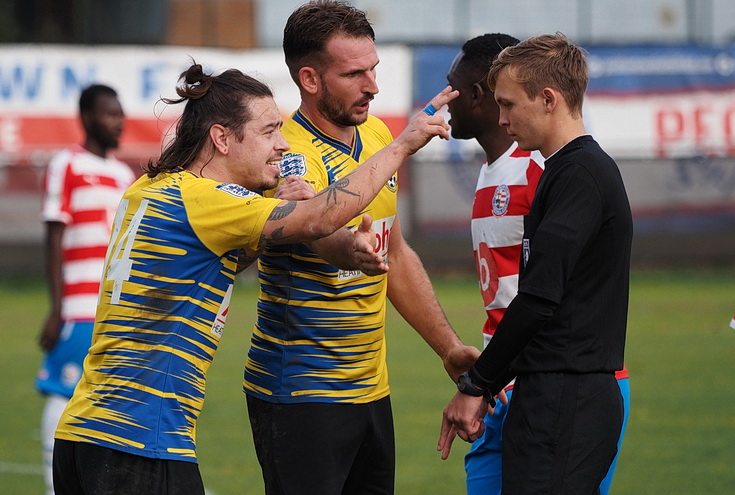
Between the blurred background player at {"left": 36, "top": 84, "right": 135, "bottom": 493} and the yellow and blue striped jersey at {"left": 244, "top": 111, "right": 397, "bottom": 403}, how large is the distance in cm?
272

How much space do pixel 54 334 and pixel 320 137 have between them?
10.1 feet

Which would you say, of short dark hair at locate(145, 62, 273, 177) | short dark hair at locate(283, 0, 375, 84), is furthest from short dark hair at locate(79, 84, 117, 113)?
short dark hair at locate(145, 62, 273, 177)

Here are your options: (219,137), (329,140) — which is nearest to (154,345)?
(219,137)

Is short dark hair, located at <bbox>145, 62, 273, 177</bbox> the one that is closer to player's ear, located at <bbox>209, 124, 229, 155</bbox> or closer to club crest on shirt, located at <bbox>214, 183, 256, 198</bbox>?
player's ear, located at <bbox>209, 124, 229, 155</bbox>

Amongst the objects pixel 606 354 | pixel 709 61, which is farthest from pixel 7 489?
pixel 709 61

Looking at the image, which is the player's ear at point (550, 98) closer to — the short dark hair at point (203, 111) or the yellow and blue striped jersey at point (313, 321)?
the yellow and blue striped jersey at point (313, 321)

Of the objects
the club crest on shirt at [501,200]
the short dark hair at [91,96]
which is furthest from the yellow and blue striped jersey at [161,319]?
the short dark hair at [91,96]

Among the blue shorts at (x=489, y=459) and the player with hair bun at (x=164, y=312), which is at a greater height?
the player with hair bun at (x=164, y=312)

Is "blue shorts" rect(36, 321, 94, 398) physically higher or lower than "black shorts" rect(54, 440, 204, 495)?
lower

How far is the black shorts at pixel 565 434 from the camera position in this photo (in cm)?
353

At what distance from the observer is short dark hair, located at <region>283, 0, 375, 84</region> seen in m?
4.21

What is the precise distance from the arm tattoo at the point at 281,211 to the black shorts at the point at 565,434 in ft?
3.34

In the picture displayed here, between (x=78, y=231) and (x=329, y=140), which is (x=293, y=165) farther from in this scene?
(x=78, y=231)

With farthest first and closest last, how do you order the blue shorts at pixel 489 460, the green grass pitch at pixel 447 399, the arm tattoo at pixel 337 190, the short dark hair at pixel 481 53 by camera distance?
the green grass pitch at pixel 447 399 → the short dark hair at pixel 481 53 → the blue shorts at pixel 489 460 → the arm tattoo at pixel 337 190
